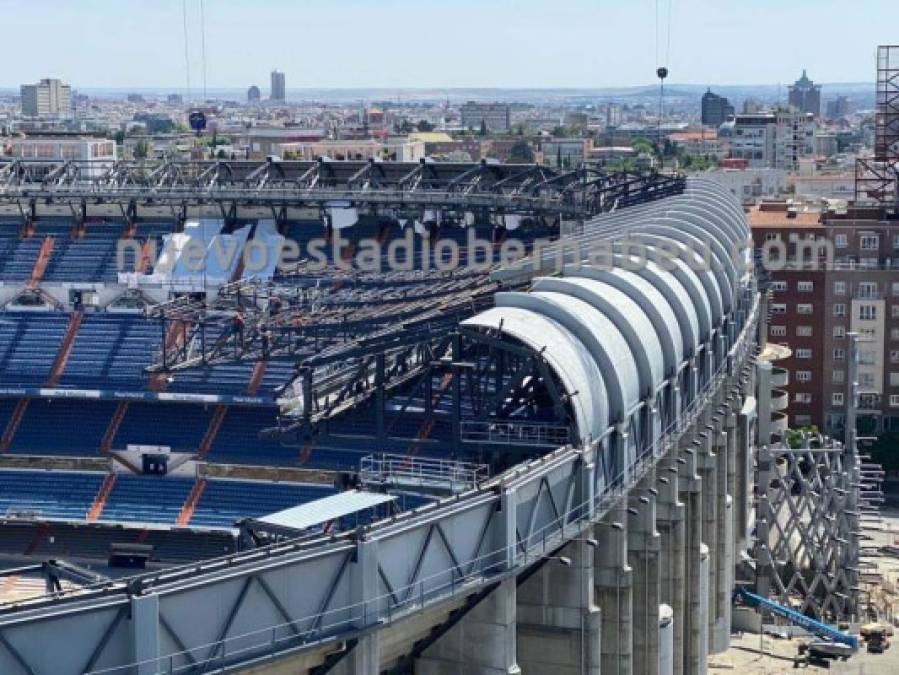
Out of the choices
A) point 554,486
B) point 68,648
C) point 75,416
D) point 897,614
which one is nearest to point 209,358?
point 75,416

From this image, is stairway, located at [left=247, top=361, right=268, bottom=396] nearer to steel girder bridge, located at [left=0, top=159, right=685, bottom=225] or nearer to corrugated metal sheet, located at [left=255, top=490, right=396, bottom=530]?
steel girder bridge, located at [left=0, top=159, right=685, bottom=225]

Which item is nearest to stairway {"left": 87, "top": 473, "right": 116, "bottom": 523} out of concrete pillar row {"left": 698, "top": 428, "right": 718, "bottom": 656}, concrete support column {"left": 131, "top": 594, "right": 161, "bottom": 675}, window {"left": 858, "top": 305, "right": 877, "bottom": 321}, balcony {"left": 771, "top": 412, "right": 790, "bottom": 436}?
concrete pillar row {"left": 698, "top": 428, "right": 718, "bottom": 656}

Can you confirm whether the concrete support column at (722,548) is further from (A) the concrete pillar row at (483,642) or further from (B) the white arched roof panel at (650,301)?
(A) the concrete pillar row at (483,642)

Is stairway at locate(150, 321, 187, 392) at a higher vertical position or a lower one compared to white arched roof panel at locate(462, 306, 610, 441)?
lower

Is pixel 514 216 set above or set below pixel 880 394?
above

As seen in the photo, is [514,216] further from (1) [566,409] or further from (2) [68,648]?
(2) [68,648]

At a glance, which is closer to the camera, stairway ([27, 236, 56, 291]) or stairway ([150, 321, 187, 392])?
stairway ([150, 321, 187, 392])
